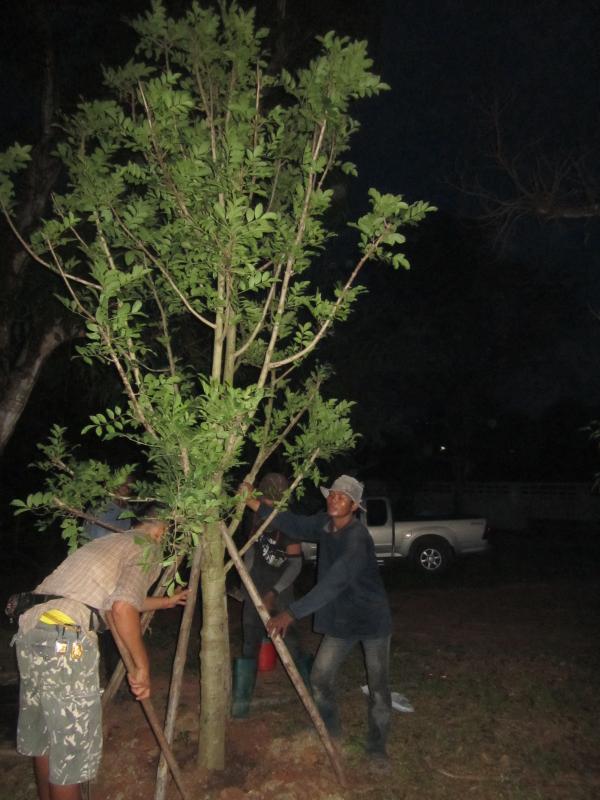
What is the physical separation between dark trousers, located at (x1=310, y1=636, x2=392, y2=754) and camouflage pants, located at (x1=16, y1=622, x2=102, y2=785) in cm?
152

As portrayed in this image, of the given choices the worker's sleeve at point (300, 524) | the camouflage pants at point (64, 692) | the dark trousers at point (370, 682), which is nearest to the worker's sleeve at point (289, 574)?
the worker's sleeve at point (300, 524)

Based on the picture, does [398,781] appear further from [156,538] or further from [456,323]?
[456,323]

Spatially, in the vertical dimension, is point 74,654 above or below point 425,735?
above

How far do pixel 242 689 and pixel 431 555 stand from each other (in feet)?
29.3

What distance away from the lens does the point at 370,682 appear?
420 centimetres

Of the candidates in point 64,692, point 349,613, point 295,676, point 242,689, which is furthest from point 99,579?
point 242,689

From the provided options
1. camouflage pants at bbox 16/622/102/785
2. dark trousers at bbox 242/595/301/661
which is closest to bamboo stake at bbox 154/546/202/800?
camouflage pants at bbox 16/622/102/785

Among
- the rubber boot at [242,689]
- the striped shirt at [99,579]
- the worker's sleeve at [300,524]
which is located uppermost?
the worker's sleeve at [300,524]

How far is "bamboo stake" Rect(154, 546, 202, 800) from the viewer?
11.7ft

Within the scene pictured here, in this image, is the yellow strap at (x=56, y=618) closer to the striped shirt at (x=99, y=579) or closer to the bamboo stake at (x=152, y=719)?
the striped shirt at (x=99, y=579)

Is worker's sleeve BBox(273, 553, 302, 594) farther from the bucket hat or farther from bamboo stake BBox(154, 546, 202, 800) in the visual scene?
bamboo stake BBox(154, 546, 202, 800)

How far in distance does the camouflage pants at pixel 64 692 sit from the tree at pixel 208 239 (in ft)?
1.94

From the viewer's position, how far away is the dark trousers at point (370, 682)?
13.7ft

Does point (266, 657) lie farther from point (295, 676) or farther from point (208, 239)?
point (208, 239)
